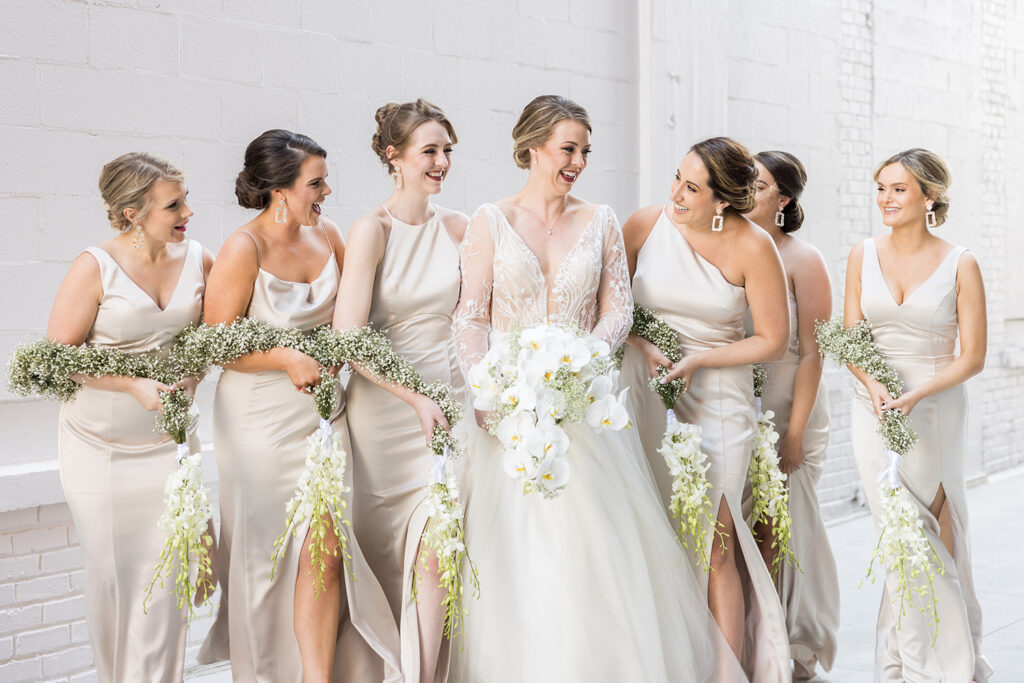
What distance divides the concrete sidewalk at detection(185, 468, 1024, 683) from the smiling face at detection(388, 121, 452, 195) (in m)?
2.62

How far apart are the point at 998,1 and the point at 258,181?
961 centimetres

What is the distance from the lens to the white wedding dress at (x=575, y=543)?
12.7ft

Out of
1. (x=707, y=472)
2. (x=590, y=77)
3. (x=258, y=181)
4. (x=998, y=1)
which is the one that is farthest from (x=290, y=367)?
(x=998, y=1)

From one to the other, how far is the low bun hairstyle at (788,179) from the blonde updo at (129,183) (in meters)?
2.69

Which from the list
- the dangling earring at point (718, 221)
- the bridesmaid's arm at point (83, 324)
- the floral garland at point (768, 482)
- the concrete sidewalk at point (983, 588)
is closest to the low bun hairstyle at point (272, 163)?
the bridesmaid's arm at point (83, 324)

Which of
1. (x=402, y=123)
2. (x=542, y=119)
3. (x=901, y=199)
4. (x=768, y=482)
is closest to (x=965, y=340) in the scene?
(x=901, y=199)

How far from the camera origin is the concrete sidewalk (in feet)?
17.8

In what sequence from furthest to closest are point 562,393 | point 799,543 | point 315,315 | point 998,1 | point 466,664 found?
1. point 998,1
2. point 799,543
3. point 315,315
4. point 466,664
5. point 562,393

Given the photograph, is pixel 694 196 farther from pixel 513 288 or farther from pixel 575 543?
pixel 575 543

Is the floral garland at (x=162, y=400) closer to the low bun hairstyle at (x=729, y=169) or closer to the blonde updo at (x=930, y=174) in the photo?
the low bun hairstyle at (x=729, y=169)

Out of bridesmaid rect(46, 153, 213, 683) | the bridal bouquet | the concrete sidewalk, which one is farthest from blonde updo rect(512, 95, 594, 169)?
the concrete sidewalk

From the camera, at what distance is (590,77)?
7.30 metres

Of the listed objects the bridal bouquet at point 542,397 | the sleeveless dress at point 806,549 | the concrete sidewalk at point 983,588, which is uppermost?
the bridal bouquet at point 542,397

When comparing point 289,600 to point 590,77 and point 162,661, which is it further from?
point 590,77
